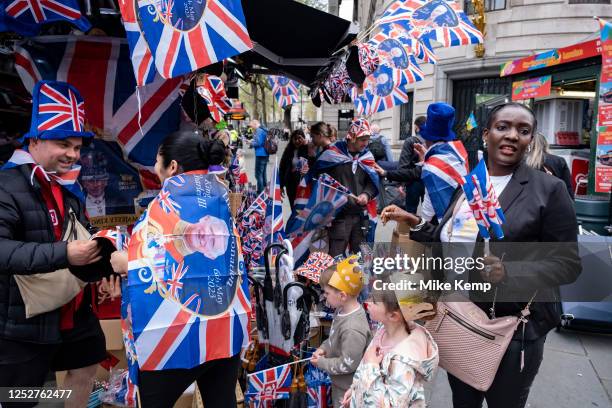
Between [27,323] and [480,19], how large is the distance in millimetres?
16233

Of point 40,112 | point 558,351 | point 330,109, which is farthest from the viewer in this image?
point 330,109

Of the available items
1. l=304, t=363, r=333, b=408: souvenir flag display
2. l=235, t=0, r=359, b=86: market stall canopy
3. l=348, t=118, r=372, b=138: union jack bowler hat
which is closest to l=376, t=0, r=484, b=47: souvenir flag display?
l=235, t=0, r=359, b=86: market stall canopy

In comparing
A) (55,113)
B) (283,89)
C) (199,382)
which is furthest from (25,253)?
(283,89)

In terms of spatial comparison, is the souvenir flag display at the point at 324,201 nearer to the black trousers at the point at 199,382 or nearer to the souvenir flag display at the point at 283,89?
the black trousers at the point at 199,382

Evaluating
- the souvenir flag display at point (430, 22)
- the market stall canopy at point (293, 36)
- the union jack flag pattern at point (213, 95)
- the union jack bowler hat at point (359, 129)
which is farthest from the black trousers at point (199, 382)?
the souvenir flag display at point (430, 22)

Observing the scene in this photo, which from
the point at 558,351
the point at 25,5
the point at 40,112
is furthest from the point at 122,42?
the point at 558,351

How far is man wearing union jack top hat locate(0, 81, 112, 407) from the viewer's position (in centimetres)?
197

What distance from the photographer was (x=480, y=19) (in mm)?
14867

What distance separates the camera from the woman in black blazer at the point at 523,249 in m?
1.87

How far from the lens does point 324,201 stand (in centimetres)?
494

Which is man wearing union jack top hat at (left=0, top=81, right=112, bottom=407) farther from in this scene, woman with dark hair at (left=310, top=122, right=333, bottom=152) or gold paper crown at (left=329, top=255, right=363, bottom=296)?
woman with dark hair at (left=310, top=122, right=333, bottom=152)

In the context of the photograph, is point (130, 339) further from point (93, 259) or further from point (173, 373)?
point (93, 259)

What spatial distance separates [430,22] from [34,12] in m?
3.75

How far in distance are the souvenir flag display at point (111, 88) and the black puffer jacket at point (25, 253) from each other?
1.00 m
